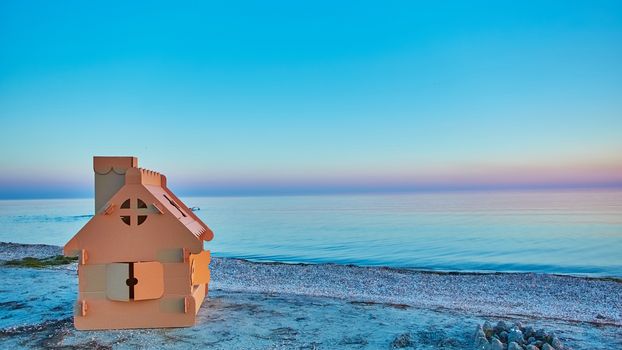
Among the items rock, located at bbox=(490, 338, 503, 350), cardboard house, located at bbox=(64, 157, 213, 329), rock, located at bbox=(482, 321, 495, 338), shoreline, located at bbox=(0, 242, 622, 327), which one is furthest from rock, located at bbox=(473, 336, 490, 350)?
shoreline, located at bbox=(0, 242, 622, 327)

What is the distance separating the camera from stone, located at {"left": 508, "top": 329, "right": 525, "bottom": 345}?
608 cm

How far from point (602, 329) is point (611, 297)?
326 inches

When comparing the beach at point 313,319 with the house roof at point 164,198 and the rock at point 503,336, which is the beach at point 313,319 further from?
the house roof at point 164,198

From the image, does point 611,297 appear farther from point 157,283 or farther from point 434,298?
point 157,283

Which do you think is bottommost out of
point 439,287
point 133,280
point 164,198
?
point 439,287

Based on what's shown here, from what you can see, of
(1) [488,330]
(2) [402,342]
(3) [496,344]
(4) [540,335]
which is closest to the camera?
(3) [496,344]

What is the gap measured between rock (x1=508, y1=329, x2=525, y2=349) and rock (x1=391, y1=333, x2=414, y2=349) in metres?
1.25

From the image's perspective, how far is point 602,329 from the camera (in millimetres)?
7719

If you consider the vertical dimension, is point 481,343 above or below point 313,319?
above

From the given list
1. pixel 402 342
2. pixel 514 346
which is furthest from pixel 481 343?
pixel 402 342

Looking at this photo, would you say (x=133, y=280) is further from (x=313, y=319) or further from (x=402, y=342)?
(x=402, y=342)

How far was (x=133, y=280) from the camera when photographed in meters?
7.09

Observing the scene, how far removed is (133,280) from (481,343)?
4849 mm

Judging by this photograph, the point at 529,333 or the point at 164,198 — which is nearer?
the point at 529,333
